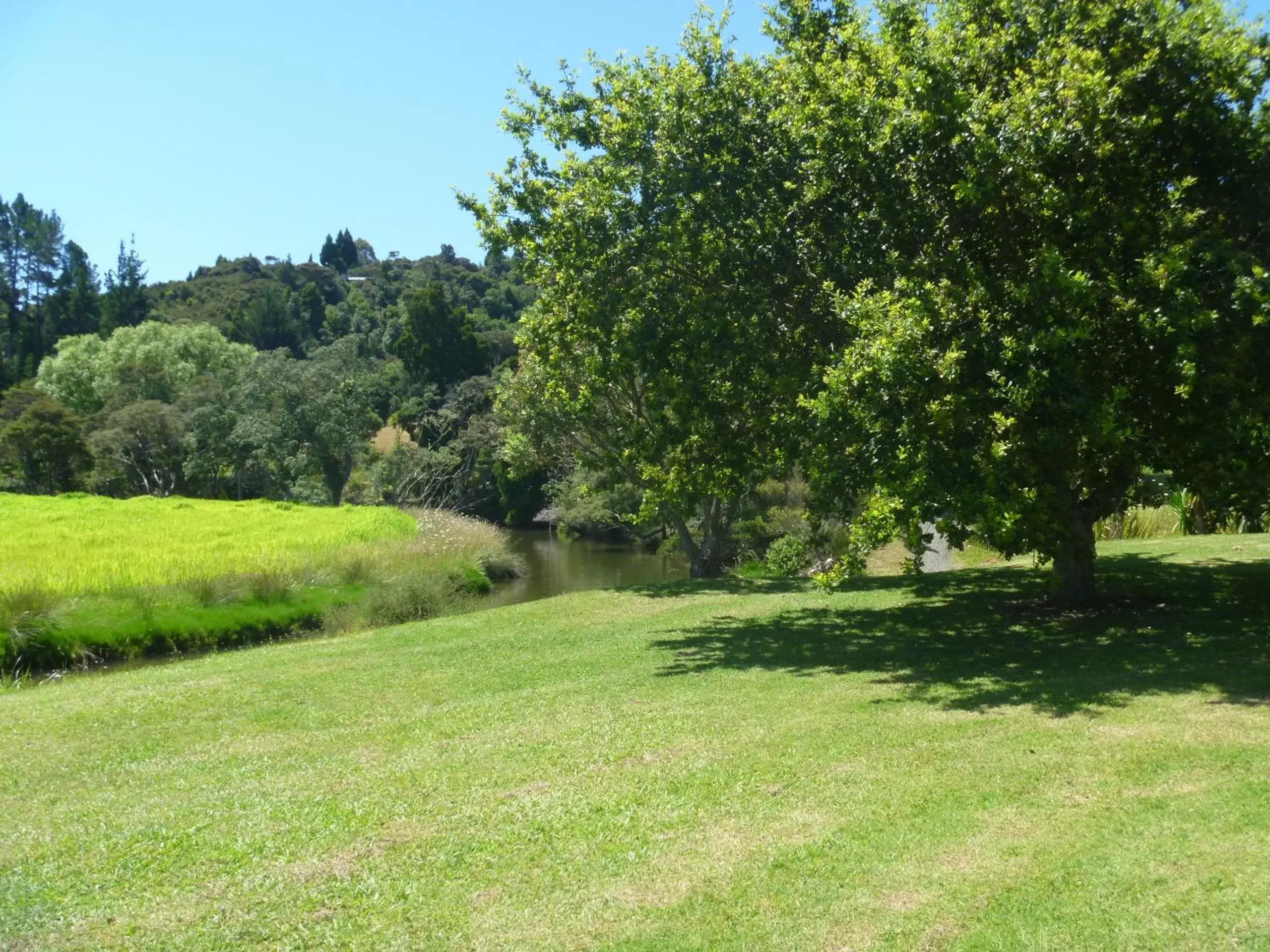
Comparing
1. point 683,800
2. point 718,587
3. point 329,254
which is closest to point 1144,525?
point 718,587

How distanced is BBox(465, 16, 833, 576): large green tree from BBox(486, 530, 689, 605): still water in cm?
1029

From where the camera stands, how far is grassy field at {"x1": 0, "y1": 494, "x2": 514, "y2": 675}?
19828 mm

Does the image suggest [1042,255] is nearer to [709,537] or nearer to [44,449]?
[709,537]

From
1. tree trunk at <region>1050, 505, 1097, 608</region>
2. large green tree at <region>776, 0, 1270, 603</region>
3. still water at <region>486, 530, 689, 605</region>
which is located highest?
large green tree at <region>776, 0, 1270, 603</region>

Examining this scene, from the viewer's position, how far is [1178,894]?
17.8 ft

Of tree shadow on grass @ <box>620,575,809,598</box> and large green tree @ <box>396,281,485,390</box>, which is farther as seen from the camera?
large green tree @ <box>396,281,485,390</box>

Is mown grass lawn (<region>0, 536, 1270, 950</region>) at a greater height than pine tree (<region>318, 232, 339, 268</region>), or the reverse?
pine tree (<region>318, 232, 339, 268</region>)

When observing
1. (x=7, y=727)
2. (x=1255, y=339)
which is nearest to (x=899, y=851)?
(x=1255, y=339)

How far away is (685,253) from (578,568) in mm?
27381

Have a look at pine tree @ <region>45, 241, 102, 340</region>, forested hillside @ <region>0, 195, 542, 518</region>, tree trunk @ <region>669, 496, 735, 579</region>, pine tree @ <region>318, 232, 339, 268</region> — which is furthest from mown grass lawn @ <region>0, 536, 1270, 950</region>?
pine tree @ <region>318, 232, 339, 268</region>

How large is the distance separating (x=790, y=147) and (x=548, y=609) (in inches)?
383

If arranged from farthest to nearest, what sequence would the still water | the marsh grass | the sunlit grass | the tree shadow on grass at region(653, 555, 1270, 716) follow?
the still water → the marsh grass → the sunlit grass → the tree shadow on grass at region(653, 555, 1270, 716)

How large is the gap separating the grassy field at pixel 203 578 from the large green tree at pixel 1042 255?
1439 centimetres

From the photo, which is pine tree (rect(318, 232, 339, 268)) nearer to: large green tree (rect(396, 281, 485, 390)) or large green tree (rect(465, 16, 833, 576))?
large green tree (rect(396, 281, 485, 390))
